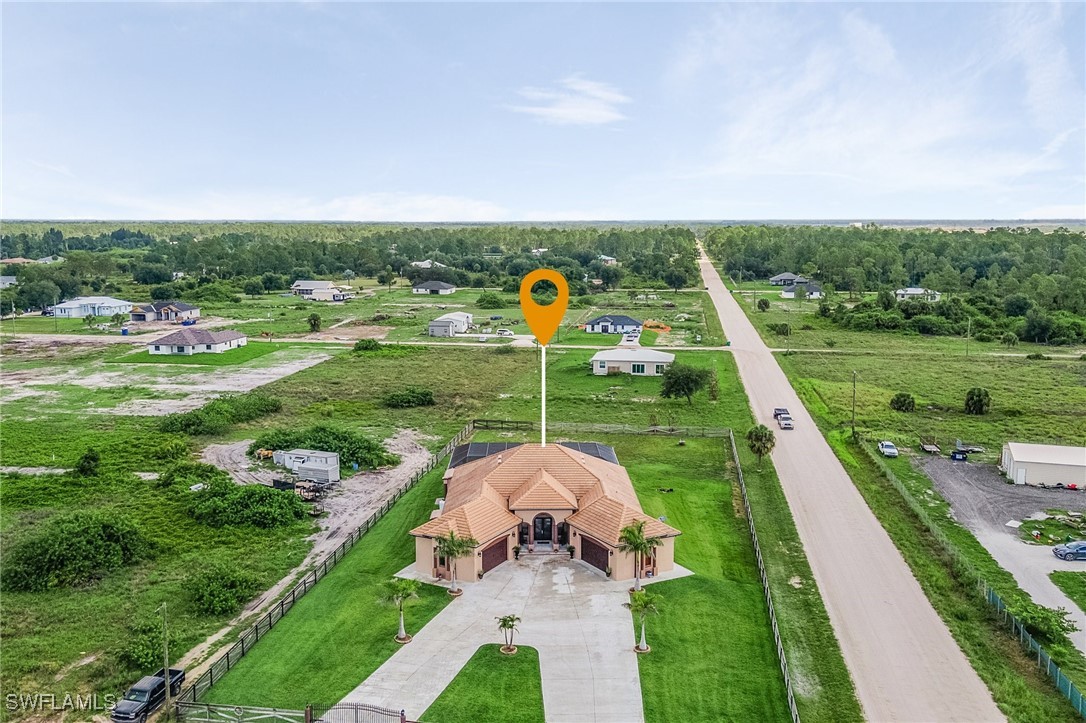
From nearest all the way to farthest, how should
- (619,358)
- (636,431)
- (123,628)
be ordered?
(123,628) < (636,431) < (619,358)

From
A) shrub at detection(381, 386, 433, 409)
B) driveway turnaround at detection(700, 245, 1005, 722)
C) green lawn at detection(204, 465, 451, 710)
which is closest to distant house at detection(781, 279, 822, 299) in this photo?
shrub at detection(381, 386, 433, 409)

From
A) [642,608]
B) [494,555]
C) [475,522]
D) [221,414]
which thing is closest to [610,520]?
[494,555]

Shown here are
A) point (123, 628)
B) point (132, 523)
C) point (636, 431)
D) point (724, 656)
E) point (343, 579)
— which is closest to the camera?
point (724, 656)

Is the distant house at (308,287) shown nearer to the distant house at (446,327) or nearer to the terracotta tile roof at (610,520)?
the distant house at (446,327)

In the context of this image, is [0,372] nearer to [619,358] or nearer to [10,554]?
[10,554]

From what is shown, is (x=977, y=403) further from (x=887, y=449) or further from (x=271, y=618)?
(x=271, y=618)

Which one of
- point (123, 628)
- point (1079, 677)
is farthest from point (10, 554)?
point (1079, 677)
